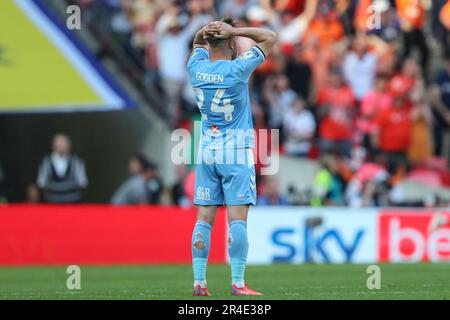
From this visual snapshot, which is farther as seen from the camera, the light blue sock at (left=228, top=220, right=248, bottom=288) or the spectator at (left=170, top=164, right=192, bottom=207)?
the spectator at (left=170, top=164, right=192, bottom=207)

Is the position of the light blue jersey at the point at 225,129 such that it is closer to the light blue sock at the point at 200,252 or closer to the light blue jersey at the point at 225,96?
the light blue jersey at the point at 225,96

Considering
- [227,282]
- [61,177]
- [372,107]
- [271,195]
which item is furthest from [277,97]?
[227,282]

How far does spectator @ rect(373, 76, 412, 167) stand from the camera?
76.2 ft

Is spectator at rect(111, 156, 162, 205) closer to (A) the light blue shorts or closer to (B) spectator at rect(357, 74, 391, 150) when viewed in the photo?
(B) spectator at rect(357, 74, 391, 150)

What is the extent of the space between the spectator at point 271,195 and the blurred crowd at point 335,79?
0.9 inches

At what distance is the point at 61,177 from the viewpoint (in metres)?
22.3

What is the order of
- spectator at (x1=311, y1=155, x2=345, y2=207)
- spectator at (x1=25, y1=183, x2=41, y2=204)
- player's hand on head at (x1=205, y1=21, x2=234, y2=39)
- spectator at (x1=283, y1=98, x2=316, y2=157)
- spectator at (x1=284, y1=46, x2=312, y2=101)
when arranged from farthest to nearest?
1. spectator at (x1=284, y1=46, x2=312, y2=101)
2. spectator at (x1=283, y1=98, x2=316, y2=157)
3. spectator at (x1=25, y1=183, x2=41, y2=204)
4. spectator at (x1=311, y1=155, x2=345, y2=207)
5. player's hand on head at (x1=205, y1=21, x2=234, y2=39)

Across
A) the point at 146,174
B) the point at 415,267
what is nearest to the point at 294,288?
the point at 415,267

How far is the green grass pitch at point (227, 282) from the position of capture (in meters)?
12.4

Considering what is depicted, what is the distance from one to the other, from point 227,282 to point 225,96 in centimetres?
344

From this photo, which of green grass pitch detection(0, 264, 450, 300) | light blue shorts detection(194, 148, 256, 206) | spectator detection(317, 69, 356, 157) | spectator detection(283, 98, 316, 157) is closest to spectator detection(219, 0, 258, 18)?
spectator detection(283, 98, 316, 157)

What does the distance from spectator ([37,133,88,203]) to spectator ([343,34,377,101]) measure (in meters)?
5.33

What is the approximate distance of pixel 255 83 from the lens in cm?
2447
